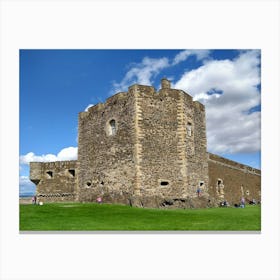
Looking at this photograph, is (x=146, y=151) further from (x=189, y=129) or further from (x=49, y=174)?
(x=49, y=174)

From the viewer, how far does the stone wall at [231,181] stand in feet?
85.5

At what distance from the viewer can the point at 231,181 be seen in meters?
30.4

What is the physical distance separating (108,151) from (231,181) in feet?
44.3

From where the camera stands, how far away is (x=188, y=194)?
20391mm

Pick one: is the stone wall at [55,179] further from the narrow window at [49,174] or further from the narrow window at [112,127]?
the narrow window at [112,127]

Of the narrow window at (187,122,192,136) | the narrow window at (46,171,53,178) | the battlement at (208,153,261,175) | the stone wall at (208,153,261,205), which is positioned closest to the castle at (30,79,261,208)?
the narrow window at (187,122,192,136)

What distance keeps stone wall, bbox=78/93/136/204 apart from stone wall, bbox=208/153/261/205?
25.4 feet

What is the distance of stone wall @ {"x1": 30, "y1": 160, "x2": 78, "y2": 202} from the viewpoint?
27391 millimetres

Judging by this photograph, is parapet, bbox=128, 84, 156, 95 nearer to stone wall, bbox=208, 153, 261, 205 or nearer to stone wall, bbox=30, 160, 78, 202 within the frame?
stone wall, bbox=208, 153, 261, 205

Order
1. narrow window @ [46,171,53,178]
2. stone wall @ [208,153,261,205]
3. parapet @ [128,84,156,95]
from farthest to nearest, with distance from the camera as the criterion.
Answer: narrow window @ [46,171,53,178] < stone wall @ [208,153,261,205] < parapet @ [128,84,156,95]

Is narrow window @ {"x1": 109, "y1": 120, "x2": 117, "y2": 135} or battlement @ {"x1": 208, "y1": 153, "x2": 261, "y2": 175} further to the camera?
battlement @ {"x1": 208, "y1": 153, "x2": 261, "y2": 175}

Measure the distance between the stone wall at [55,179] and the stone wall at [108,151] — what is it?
9.30 ft
